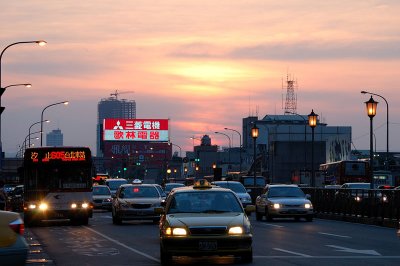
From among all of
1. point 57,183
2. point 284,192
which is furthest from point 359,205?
point 57,183

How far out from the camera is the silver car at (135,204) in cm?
3762

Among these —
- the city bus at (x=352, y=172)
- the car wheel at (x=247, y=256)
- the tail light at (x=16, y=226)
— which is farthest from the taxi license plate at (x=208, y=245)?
the city bus at (x=352, y=172)

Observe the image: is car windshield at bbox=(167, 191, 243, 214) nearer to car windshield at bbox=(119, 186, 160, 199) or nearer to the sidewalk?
the sidewalk

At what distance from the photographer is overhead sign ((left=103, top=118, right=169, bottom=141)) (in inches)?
5389

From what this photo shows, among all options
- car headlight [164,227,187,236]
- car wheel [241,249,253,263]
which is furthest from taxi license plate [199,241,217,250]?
car wheel [241,249,253,263]

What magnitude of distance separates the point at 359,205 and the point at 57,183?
12625 millimetres

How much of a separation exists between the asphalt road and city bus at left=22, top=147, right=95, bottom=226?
5.85 feet

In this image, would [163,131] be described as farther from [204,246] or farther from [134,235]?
[204,246]

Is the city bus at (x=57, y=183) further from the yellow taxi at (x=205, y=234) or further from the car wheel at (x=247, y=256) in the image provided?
the car wheel at (x=247, y=256)

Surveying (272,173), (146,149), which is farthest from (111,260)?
(146,149)

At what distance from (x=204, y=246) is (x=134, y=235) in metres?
12.1

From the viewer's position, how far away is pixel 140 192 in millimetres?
39031

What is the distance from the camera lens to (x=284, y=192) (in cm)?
4019

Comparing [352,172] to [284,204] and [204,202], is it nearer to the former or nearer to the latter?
[284,204]
